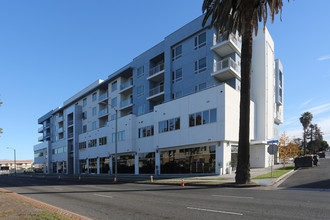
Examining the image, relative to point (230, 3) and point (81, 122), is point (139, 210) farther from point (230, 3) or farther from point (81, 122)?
point (81, 122)

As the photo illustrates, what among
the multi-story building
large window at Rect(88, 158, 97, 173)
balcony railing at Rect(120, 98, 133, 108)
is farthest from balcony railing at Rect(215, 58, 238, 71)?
large window at Rect(88, 158, 97, 173)

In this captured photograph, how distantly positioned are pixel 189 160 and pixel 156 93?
543 inches

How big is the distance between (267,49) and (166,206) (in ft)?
106

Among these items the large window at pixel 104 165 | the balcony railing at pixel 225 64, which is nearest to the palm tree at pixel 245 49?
the balcony railing at pixel 225 64

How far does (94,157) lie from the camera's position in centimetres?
5212

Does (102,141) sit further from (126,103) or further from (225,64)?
(225,64)

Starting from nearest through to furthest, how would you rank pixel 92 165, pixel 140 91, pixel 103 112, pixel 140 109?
pixel 140 109 < pixel 140 91 < pixel 103 112 < pixel 92 165

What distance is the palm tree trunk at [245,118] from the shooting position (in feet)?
56.6

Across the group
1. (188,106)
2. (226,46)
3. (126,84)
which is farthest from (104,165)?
(226,46)

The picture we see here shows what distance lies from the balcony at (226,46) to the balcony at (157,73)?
31.8 ft

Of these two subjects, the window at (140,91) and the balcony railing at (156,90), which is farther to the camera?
the window at (140,91)

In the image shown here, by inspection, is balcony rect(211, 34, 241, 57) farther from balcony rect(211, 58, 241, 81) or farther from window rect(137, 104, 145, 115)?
window rect(137, 104, 145, 115)

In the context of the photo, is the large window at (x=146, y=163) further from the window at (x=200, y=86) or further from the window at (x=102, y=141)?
the window at (x=102, y=141)

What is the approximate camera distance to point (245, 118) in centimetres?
1764
